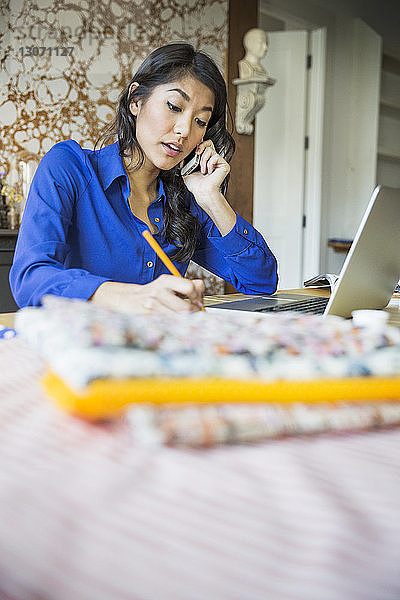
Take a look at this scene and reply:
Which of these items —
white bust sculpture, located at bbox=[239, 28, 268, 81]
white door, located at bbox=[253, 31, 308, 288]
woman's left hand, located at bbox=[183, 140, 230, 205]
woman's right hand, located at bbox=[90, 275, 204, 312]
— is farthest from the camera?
white door, located at bbox=[253, 31, 308, 288]

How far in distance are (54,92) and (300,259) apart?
2426 mm

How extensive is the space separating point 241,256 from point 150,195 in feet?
1.00

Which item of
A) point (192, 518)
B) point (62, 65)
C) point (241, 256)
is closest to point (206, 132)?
point (241, 256)

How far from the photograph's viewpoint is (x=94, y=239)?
4.93 ft

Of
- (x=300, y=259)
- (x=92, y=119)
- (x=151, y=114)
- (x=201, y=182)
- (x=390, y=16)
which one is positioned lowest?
(x=300, y=259)

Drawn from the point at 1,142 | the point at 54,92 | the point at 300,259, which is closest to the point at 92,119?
the point at 54,92

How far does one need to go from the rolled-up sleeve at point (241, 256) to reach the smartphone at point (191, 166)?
0.16 m

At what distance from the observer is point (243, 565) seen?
0.29 meters

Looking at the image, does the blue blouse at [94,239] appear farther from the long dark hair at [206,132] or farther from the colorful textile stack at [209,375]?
the colorful textile stack at [209,375]

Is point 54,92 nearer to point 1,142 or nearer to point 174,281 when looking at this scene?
point 1,142

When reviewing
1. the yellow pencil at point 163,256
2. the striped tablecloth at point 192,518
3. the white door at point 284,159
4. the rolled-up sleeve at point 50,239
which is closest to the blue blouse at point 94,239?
the rolled-up sleeve at point 50,239

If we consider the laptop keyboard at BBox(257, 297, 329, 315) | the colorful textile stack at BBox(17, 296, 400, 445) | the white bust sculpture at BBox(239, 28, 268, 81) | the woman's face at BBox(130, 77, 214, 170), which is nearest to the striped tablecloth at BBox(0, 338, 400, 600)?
the colorful textile stack at BBox(17, 296, 400, 445)

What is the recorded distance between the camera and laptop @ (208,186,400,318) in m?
1.06

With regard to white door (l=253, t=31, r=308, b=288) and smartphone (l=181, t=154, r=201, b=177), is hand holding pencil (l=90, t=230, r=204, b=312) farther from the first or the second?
white door (l=253, t=31, r=308, b=288)
